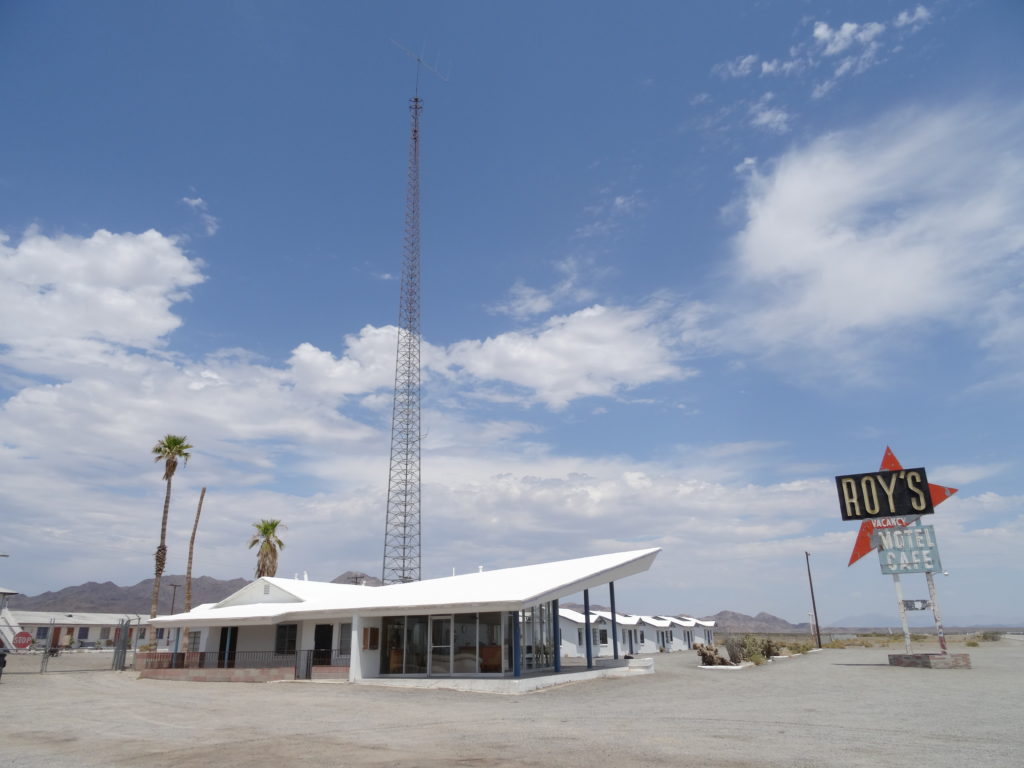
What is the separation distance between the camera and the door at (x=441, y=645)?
24.2 metres

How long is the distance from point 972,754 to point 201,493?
50766 mm

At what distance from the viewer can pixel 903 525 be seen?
3030 cm

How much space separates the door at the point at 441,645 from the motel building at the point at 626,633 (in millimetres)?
21529

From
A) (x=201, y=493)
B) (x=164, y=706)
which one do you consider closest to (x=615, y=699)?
(x=164, y=706)

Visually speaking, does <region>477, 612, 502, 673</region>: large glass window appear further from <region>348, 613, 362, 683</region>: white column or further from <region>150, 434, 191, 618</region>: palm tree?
<region>150, 434, 191, 618</region>: palm tree

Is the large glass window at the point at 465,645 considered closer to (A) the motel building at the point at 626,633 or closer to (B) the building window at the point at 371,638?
(B) the building window at the point at 371,638

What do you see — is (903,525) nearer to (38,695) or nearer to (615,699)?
(615,699)

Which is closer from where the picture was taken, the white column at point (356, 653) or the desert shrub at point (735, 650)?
the white column at point (356, 653)

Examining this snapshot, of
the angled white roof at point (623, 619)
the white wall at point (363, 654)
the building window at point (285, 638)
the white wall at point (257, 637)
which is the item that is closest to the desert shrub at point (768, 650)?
the angled white roof at point (623, 619)

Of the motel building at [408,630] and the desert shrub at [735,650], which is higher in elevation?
the motel building at [408,630]

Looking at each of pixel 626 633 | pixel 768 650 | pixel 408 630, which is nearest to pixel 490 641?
pixel 408 630

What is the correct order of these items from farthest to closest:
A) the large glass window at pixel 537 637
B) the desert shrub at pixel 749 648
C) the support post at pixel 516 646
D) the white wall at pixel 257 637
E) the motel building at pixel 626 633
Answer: the motel building at pixel 626 633 → the desert shrub at pixel 749 648 → the white wall at pixel 257 637 → the large glass window at pixel 537 637 → the support post at pixel 516 646

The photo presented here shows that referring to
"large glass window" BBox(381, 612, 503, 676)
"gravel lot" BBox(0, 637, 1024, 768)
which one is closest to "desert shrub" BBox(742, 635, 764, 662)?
"gravel lot" BBox(0, 637, 1024, 768)

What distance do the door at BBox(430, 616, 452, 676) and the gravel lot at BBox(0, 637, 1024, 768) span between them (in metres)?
2.05
